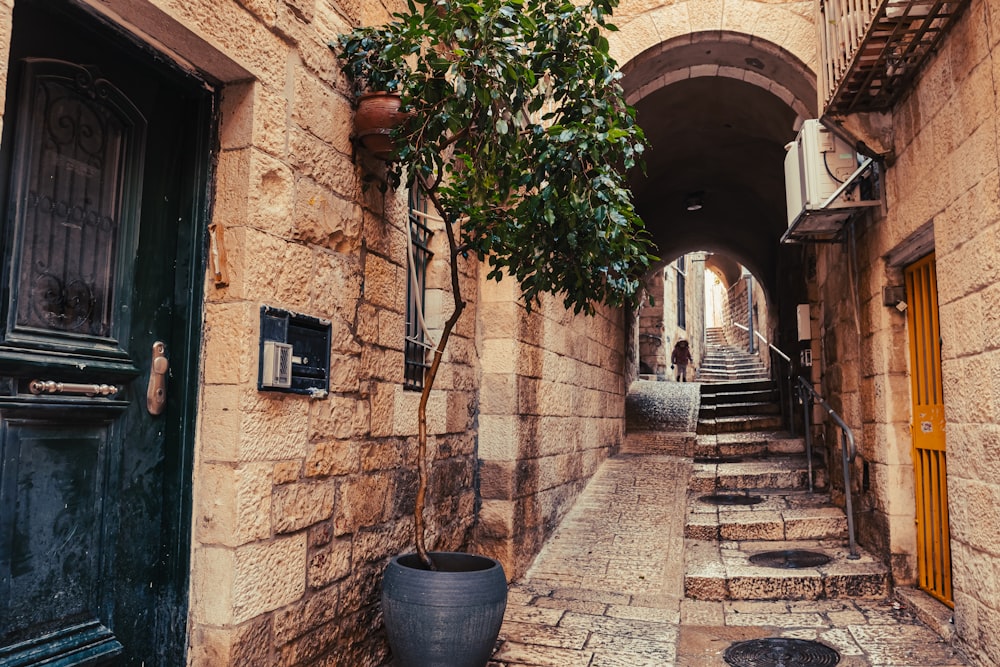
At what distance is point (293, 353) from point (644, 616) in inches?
102

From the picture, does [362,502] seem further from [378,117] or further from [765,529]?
[765,529]

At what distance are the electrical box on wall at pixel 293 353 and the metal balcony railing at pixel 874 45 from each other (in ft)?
9.02

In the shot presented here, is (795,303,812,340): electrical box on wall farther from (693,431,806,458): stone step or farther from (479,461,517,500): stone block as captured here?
(479,461,517,500): stone block

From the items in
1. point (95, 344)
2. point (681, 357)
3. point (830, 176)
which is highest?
point (830, 176)

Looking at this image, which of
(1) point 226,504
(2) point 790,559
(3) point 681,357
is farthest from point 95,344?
(3) point 681,357

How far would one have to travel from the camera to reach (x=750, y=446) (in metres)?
7.44

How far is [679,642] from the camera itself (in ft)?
11.9

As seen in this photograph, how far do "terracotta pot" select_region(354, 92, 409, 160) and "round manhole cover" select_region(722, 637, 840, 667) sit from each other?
2750mm

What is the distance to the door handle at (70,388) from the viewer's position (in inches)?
72.3

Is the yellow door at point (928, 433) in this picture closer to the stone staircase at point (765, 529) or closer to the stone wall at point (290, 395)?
the stone staircase at point (765, 529)

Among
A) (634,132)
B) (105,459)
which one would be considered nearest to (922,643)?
(634,132)

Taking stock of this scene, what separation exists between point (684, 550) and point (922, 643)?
5.47 feet

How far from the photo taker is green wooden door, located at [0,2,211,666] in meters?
1.81

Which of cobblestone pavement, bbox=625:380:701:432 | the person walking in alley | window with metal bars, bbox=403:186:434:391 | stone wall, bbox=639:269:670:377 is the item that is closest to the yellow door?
window with metal bars, bbox=403:186:434:391
